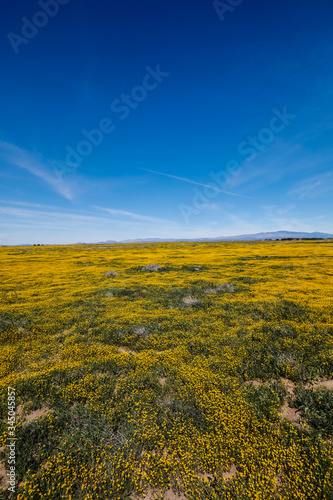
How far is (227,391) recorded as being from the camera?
7391 millimetres

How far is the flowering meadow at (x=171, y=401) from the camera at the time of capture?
494 cm

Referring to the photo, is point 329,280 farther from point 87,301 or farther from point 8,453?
point 8,453

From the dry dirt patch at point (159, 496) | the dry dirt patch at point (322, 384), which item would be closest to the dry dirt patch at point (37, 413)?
the dry dirt patch at point (159, 496)

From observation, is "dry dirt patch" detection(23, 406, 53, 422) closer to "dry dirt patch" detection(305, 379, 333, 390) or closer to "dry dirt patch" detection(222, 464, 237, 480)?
"dry dirt patch" detection(222, 464, 237, 480)

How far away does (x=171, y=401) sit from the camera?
7051 mm

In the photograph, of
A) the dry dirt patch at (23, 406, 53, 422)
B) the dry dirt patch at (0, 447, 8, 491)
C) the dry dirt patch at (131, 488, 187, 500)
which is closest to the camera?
the dry dirt patch at (131, 488, 187, 500)

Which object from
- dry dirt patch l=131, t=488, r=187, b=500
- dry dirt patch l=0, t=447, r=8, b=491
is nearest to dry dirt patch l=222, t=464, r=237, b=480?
dry dirt patch l=131, t=488, r=187, b=500

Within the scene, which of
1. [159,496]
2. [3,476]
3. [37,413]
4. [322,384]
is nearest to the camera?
[159,496]

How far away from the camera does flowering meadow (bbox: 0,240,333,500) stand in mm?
4941

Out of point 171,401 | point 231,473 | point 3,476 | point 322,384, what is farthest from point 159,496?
Answer: point 322,384

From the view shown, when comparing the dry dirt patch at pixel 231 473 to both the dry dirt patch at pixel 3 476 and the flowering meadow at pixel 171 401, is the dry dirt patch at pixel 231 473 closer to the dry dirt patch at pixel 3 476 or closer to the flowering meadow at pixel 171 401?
the flowering meadow at pixel 171 401

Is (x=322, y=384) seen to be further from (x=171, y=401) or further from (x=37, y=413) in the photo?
(x=37, y=413)

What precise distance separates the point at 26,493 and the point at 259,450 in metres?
6.00

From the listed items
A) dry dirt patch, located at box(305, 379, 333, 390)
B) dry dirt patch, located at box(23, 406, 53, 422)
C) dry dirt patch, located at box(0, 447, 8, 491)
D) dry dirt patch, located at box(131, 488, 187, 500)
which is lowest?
dry dirt patch, located at box(131, 488, 187, 500)
